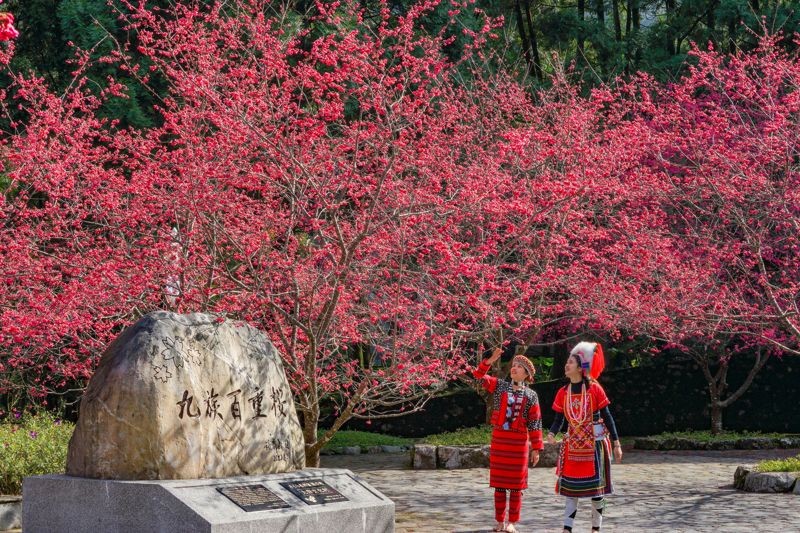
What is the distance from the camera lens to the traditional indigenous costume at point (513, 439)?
9.39m

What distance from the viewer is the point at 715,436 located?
19.3m

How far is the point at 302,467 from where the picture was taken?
836cm

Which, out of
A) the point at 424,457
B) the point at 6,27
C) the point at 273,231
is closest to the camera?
the point at 6,27

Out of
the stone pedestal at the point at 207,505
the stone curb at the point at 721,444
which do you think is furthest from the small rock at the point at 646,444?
the stone pedestal at the point at 207,505

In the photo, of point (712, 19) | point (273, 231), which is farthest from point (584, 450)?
point (712, 19)

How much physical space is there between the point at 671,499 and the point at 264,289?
5.47 meters

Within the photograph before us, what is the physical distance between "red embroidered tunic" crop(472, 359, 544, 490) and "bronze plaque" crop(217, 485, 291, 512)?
105 inches

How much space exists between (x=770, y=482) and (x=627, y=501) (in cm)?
177

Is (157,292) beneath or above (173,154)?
beneath

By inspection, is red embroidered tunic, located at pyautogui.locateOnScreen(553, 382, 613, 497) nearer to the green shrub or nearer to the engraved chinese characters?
the engraved chinese characters

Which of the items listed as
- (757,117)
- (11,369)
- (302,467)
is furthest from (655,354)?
(302,467)

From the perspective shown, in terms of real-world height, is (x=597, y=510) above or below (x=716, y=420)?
below

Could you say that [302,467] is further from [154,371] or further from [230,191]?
[230,191]

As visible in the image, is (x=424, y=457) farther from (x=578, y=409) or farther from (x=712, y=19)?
(x=712, y=19)
